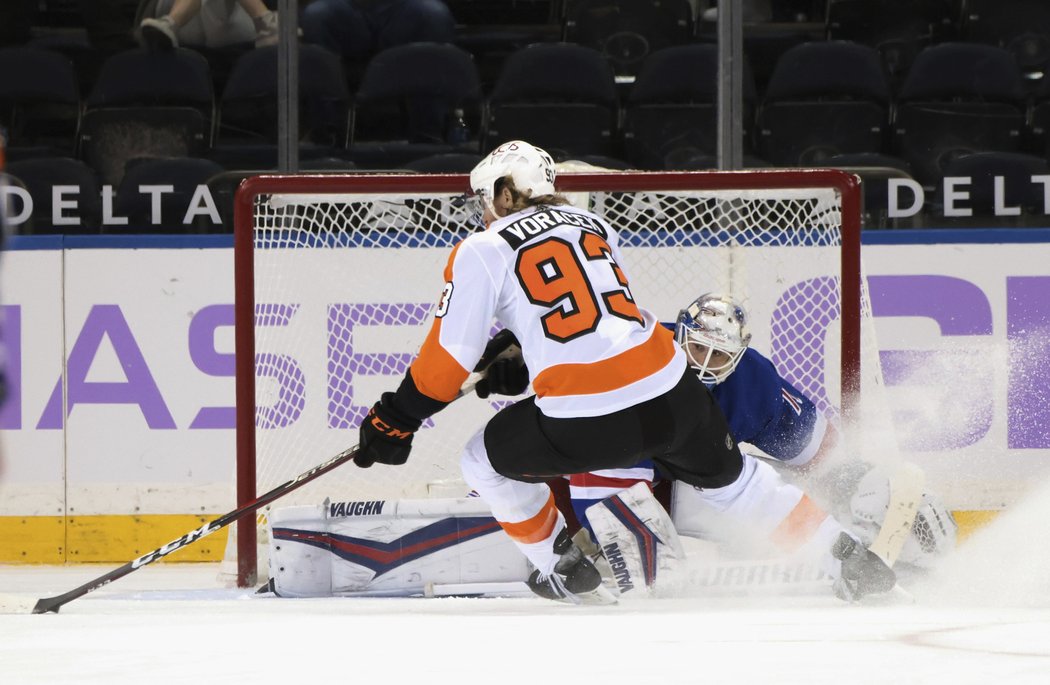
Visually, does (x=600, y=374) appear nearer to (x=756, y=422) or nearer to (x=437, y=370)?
(x=437, y=370)

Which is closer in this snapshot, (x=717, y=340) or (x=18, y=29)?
(x=717, y=340)

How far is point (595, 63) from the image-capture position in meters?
5.02

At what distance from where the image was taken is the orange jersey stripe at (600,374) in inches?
111

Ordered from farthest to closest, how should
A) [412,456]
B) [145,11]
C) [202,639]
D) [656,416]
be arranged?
1. [145,11]
2. [412,456]
3. [656,416]
4. [202,639]

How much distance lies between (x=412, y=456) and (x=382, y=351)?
32 centimetres

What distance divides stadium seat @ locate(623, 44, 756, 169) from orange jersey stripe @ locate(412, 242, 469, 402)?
2043mm

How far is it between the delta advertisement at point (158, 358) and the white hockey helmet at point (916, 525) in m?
1.03

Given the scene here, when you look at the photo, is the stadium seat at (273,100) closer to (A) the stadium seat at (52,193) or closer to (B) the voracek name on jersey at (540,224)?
(A) the stadium seat at (52,193)

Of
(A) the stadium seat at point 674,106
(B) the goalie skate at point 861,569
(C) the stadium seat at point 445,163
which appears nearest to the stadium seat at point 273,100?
(C) the stadium seat at point 445,163

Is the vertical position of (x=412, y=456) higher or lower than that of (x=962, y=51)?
lower

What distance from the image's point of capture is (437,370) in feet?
9.41

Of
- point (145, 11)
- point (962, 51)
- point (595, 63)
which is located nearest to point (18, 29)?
point (145, 11)

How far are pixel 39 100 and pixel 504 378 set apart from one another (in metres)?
2.56

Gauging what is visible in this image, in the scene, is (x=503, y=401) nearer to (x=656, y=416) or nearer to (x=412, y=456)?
(x=412, y=456)
